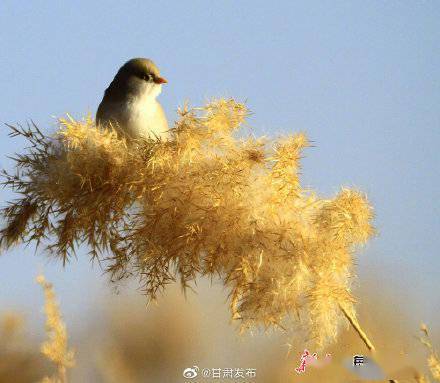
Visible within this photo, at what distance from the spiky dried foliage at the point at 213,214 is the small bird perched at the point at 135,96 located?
0.72 meters

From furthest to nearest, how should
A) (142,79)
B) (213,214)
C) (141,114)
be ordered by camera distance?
(142,79), (141,114), (213,214)

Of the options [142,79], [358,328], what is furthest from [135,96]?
[358,328]

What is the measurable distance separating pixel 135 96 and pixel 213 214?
116 cm

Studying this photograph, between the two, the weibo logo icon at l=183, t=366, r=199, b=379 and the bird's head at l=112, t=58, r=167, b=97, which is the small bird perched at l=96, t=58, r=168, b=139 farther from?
the weibo logo icon at l=183, t=366, r=199, b=379

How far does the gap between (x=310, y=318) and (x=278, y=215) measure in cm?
40

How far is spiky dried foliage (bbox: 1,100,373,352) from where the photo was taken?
7.22 feet

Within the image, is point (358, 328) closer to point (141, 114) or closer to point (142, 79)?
point (141, 114)

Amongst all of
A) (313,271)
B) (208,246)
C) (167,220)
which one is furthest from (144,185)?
(313,271)

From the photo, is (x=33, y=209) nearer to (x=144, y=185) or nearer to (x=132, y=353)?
(x=144, y=185)

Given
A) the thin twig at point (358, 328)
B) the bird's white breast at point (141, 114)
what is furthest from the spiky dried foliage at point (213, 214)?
the bird's white breast at point (141, 114)

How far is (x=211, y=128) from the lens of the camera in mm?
2248

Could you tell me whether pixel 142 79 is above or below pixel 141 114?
above

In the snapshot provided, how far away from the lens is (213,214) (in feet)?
7.22

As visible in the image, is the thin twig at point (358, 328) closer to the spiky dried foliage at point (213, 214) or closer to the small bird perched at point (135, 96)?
the spiky dried foliage at point (213, 214)
